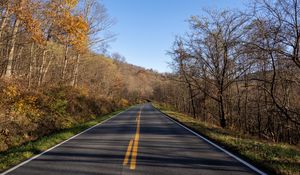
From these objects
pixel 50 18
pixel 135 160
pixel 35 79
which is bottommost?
pixel 135 160

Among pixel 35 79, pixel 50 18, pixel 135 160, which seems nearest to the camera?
pixel 135 160

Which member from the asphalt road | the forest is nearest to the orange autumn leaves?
the forest

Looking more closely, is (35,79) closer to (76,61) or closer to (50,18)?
(76,61)

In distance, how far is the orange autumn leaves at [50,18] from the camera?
39.7ft

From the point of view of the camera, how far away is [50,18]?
1695cm

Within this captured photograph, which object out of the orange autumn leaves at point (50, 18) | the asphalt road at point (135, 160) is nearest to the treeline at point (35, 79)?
the orange autumn leaves at point (50, 18)

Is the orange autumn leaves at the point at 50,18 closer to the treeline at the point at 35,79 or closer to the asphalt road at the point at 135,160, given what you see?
the treeline at the point at 35,79

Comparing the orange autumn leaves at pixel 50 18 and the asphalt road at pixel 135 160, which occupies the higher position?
the orange autumn leaves at pixel 50 18

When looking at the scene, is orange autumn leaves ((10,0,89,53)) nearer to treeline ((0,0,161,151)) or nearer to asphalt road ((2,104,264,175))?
treeline ((0,0,161,151))

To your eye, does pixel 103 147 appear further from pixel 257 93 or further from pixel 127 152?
pixel 257 93

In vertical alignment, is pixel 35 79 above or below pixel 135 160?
above

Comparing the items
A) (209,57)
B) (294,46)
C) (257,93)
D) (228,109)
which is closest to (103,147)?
(294,46)

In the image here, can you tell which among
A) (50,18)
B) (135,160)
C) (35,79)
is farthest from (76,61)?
(135,160)

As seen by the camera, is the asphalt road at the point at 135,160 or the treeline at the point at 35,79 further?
the treeline at the point at 35,79
